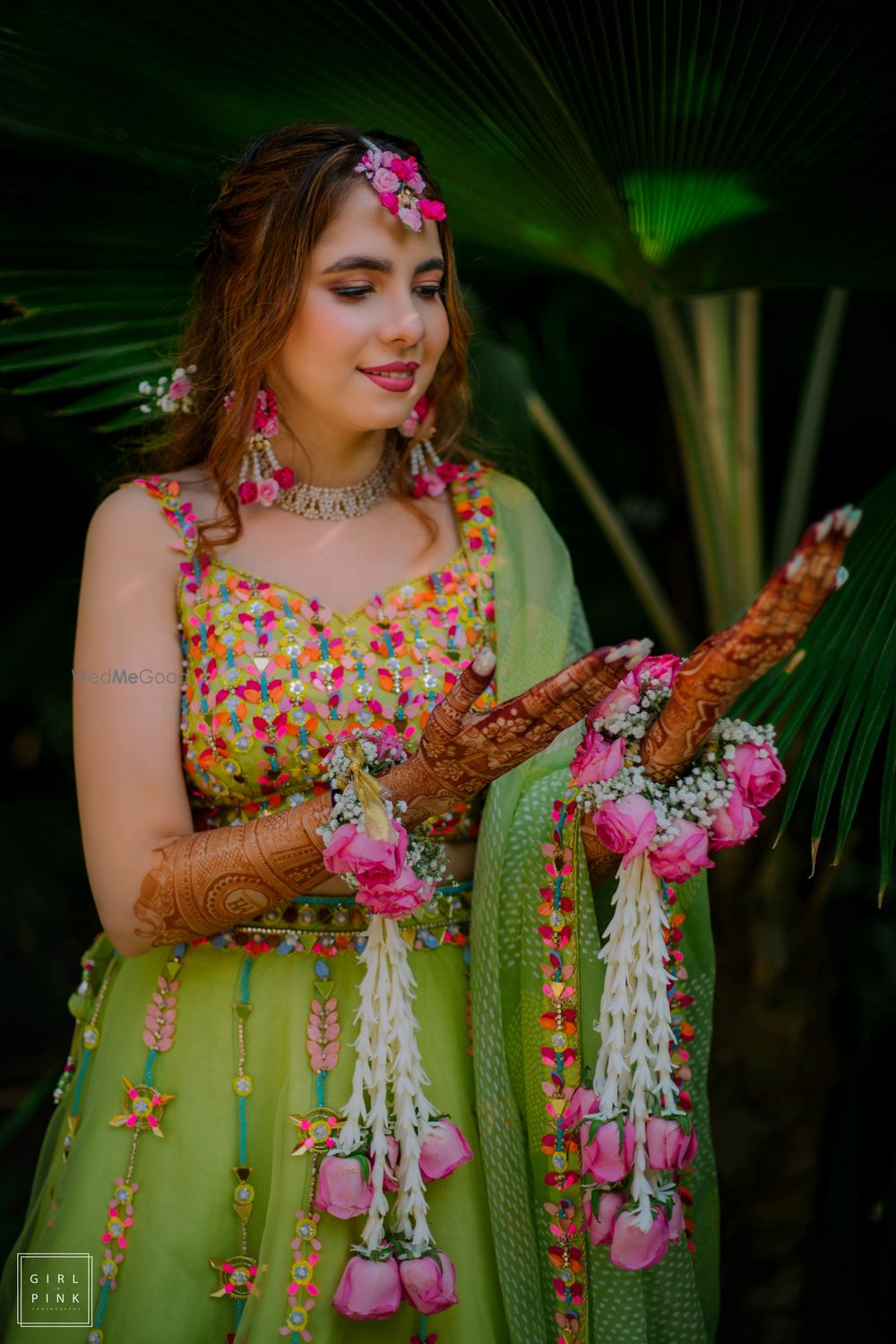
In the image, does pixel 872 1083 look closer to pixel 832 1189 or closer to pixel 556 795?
pixel 832 1189

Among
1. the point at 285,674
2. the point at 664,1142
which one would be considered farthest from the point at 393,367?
the point at 664,1142

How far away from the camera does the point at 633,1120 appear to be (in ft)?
3.73

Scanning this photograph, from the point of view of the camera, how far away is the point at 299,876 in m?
1.23

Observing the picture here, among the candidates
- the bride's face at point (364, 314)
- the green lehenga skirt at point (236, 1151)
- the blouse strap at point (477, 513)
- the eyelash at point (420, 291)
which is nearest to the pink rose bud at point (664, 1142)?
the green lehenga skirt at point (236, 1151)

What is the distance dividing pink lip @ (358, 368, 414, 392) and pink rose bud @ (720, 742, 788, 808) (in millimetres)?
566

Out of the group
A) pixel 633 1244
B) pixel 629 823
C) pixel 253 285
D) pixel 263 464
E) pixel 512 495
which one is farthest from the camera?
pixel 512 495

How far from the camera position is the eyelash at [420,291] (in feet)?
4.30

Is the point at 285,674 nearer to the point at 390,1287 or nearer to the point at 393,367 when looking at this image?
the point at 393,367

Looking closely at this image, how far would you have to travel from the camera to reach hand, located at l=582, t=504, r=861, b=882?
0.86 m

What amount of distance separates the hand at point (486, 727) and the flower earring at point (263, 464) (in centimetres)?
46

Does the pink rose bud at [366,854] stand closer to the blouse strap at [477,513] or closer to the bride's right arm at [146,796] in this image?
the bride's right arm at [146,796]

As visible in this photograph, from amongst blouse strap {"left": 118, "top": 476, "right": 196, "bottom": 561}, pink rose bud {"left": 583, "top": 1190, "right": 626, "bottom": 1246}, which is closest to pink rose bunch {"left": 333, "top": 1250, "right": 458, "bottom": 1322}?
pink rose bud {"left": 583, "top": 1190, "right": 626, "bottom": 1246}

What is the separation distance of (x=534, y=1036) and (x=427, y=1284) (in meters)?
0.26

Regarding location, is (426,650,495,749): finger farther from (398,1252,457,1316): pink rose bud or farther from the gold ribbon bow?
(398,1252,457,1316): pink rose bud
